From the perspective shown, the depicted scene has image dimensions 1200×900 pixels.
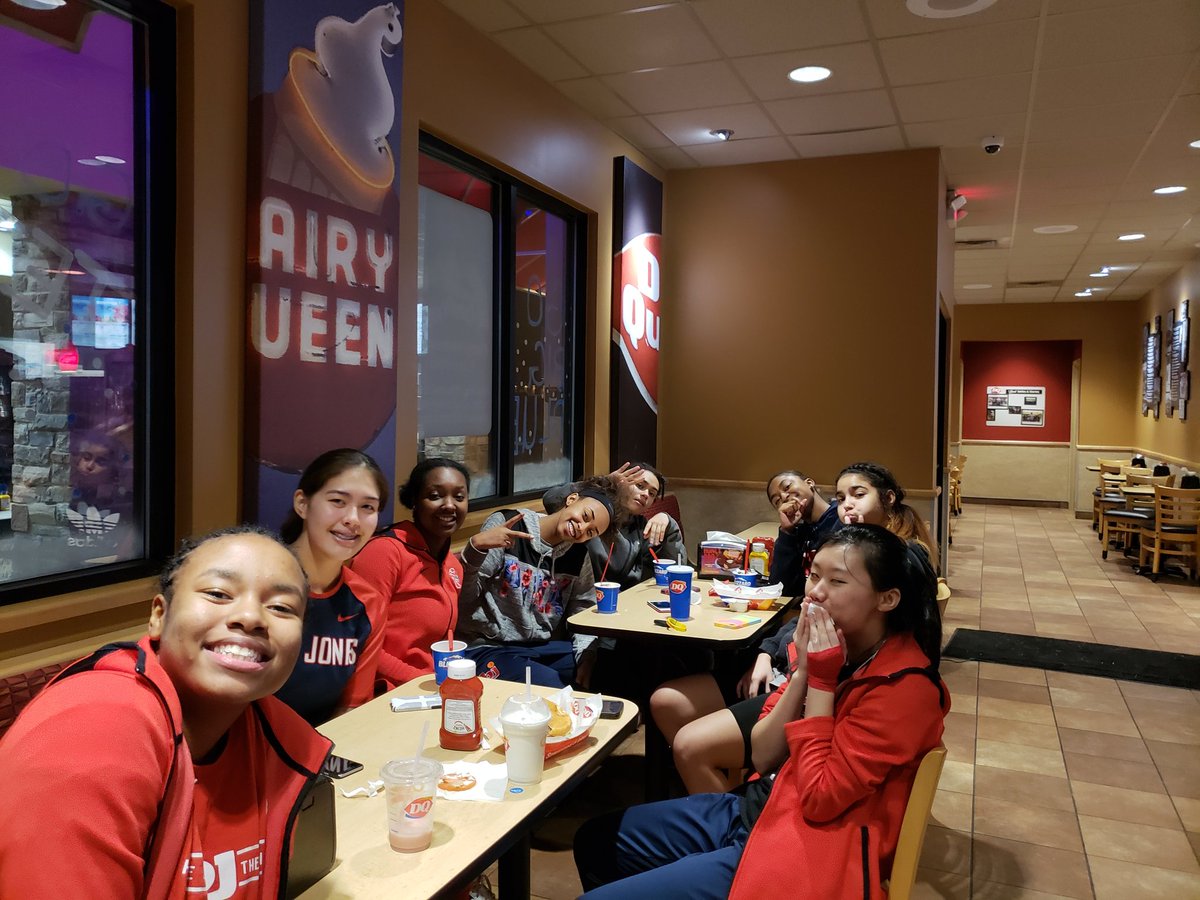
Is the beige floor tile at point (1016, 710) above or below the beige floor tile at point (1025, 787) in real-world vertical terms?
below

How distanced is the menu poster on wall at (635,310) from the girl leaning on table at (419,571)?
2.88m

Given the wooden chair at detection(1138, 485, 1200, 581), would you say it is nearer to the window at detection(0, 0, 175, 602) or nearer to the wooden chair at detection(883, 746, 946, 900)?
the wooden chair at detection(883, 746, 946, 900)

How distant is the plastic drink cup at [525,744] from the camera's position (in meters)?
1.70

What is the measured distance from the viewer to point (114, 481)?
272 cm

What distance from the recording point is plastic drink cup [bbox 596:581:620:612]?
3.30 metres

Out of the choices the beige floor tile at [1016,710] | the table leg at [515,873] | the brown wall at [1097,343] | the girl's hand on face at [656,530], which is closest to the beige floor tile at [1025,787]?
the beige floor tile at [1016,710]

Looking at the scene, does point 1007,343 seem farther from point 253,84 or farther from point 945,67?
point 253,84

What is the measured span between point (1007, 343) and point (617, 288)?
11.9m

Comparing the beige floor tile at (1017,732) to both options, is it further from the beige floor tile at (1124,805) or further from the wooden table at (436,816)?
the wooden table at (436,816)

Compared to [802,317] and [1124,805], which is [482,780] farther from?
[802,317]

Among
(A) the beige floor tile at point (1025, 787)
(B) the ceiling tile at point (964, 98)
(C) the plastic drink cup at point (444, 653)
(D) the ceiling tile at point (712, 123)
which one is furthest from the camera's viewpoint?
(D) the ceiling tile at point (712, 123)

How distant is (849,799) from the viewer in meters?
1.66

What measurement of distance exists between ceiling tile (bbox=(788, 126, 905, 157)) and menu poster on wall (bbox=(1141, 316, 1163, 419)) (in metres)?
7.85

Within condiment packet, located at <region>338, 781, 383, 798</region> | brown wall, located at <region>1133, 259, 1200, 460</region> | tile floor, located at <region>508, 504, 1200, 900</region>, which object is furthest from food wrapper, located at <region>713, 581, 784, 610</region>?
brown wall, located at <region>1133, 259, 1200, 460</region>
